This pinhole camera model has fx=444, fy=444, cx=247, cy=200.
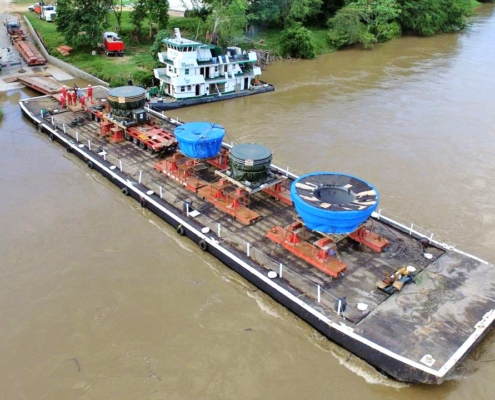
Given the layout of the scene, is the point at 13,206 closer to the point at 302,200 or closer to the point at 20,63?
the point at 302,200

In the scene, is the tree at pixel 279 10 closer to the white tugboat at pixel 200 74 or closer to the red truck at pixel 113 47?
the red truck at pixel 113 47

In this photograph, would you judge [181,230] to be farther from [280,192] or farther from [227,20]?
[227,20]

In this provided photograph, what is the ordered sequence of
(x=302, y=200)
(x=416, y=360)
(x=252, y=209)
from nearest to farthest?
(x=416, y=360) < (x=302, y=200) < (x=252, y=209)

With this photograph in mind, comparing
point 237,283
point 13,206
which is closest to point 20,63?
point 13,206

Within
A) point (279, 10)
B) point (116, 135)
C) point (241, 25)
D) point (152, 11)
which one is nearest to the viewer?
point (116, 135)

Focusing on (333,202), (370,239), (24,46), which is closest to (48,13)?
(24,46)

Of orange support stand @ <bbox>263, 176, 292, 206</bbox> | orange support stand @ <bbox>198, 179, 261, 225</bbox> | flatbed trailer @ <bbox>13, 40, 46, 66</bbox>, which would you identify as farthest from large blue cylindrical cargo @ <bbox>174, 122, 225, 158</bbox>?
flatbed trailer @ <bbox>13, 40, 46, 66</bbox>
